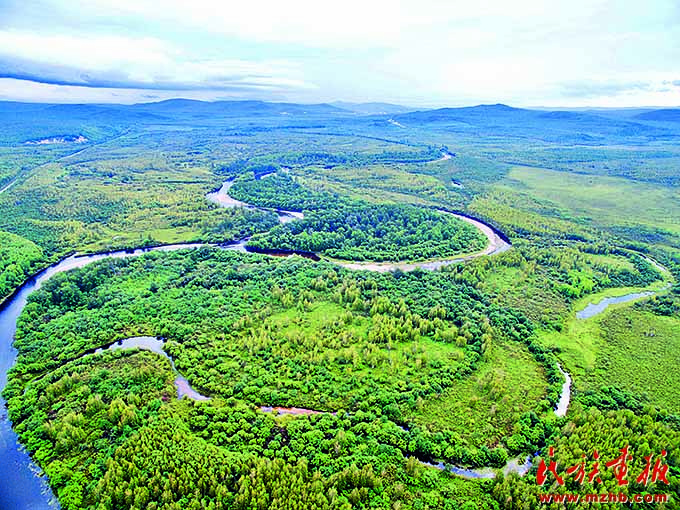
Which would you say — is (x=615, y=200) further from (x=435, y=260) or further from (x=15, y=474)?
(x=15, y=474)

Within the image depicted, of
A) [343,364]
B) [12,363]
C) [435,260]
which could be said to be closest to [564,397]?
[343,364]

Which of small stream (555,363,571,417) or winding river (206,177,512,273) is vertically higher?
winding river (206,177,512,273)

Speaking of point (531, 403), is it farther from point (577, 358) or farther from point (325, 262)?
point (325, 262)

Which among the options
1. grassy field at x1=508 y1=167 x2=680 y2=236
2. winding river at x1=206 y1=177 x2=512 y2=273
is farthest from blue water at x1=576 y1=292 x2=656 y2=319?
grassy field at x1=508 y1=167 x2=680 y2=236

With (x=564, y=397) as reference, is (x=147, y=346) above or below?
below

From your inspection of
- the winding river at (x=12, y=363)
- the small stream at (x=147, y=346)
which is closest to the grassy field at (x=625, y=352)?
the winding river at (x=12, y=363)

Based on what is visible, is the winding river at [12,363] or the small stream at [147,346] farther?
the small stream at [147,346]

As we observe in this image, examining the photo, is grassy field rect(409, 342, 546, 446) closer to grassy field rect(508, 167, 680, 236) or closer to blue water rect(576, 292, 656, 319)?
blue water rect(576, 292, 656, 319)

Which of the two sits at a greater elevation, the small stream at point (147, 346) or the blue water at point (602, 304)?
the blue water at point (602, 304)

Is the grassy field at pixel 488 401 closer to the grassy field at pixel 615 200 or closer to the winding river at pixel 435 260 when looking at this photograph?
the winding river at pixel 435 260
